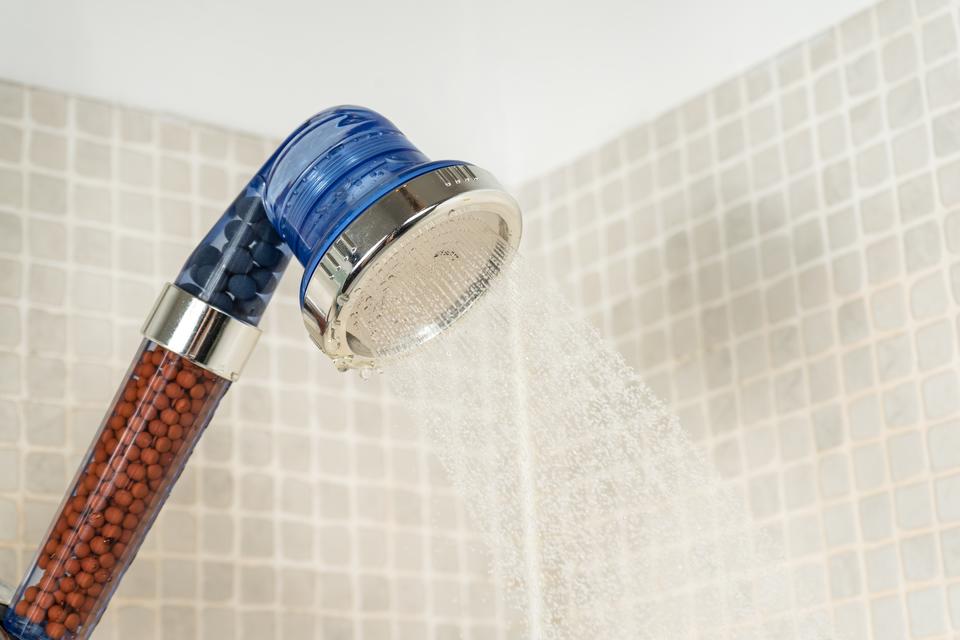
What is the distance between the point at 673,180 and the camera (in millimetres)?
1229

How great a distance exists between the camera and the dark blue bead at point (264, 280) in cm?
85

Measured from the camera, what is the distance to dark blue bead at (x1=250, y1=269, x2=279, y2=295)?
0.85 metres

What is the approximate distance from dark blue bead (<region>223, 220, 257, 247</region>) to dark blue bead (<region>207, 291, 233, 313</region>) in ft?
0.10

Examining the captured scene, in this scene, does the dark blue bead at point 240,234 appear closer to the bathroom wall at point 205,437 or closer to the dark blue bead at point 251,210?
the dark blue bead at point 251,210

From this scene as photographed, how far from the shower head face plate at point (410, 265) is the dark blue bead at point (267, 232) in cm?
7

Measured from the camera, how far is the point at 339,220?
77cm

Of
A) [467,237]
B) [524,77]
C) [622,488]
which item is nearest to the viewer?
[467,237]

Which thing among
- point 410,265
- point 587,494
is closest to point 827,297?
point 587,494

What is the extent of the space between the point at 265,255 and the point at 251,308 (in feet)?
0.11

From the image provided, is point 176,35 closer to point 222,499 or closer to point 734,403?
point 222,499

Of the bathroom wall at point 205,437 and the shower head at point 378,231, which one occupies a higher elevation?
the shower head at point 378,231

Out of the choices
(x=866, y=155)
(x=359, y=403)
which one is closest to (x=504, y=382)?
(x=359, y=403)

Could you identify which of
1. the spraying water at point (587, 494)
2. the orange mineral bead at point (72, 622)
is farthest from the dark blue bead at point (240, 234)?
the orange mineral bead at point (72, 622)

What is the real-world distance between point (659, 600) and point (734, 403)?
167 millimetres
